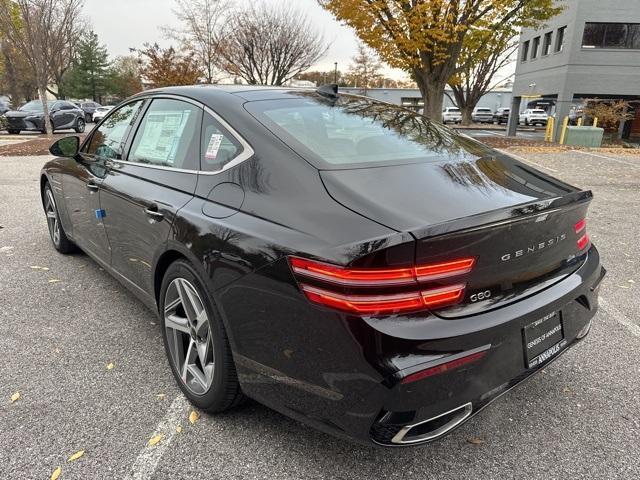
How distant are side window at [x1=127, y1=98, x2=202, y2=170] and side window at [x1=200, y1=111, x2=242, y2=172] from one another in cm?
6

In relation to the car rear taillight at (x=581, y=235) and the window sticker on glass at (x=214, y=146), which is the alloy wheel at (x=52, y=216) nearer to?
the window sticker on glass at (x=214, y=146)

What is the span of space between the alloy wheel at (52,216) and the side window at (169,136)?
6.78ft

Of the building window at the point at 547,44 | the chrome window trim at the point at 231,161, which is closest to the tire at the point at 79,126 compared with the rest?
the chrome window trim at the point at 231,161

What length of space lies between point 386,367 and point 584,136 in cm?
2181

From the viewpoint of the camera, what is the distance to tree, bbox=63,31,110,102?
5466cm

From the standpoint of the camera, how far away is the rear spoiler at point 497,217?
1.71m

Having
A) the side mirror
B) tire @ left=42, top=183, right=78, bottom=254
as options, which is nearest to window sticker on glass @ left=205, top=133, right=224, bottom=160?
the side mirror

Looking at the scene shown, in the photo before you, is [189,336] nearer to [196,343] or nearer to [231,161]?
[196,343]

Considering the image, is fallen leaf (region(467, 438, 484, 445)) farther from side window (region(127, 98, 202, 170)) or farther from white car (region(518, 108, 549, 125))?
white car (region(518, 108, 549, 125))

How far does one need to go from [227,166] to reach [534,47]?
34.1 metres

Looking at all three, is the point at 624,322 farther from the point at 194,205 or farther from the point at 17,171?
the point at 17,171

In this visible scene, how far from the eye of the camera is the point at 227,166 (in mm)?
2334

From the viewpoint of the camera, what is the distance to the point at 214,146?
97.3 inches

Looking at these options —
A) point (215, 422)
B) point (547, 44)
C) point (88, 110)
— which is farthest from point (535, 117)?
point (215, 422)
